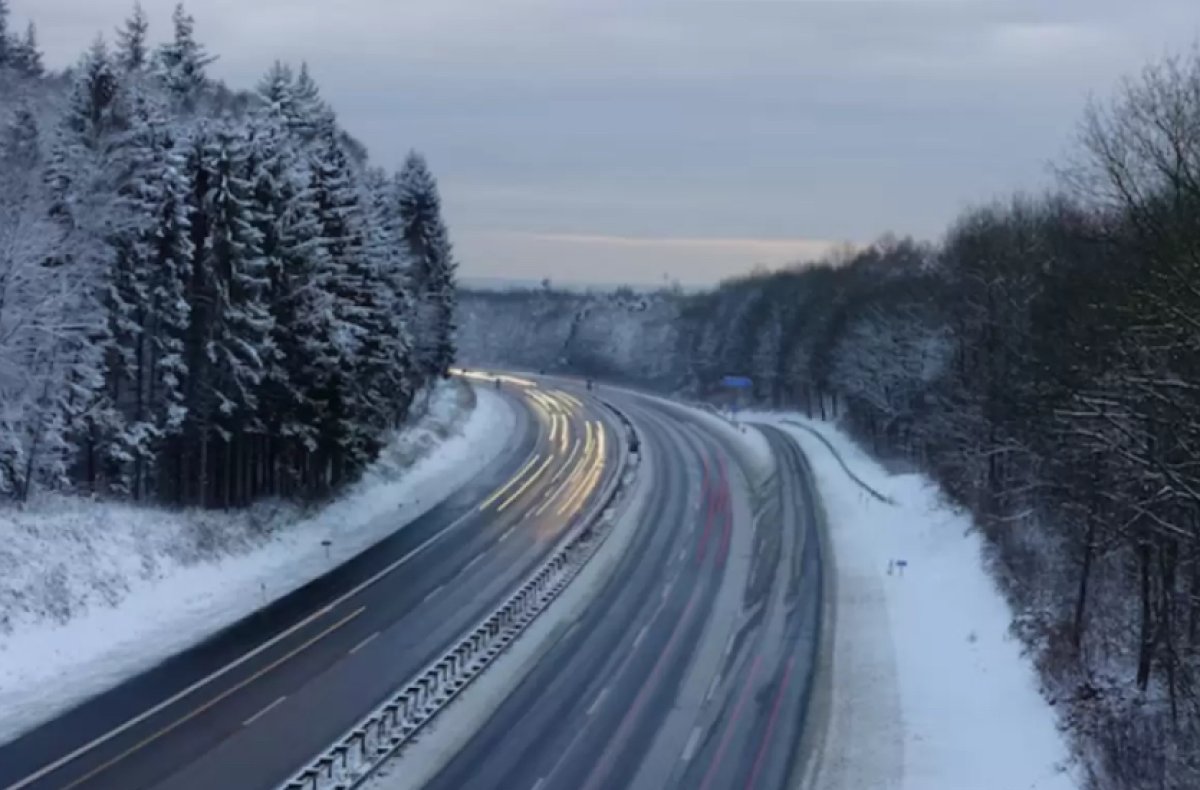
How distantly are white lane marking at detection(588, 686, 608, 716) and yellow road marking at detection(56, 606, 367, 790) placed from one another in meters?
8.18

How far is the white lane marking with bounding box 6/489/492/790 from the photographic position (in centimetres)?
2452

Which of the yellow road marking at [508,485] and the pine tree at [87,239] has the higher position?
the pine tree at [87,239]

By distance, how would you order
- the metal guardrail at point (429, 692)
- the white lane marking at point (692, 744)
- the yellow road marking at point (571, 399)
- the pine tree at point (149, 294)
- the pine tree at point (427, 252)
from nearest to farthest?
the metal guardrail at point (429, 692) < the white lane marking at point (692, 744) < the pine tree at point (149, 294) < the pine tree at point (427, 252) < the yellow road marking at point (571, 399)

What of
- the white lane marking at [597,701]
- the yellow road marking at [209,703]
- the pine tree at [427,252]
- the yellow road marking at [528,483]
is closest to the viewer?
the yellow road marking at [209,703]

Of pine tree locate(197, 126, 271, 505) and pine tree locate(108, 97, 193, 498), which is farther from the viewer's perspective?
pine tree locate(197, 126, 271, 505)

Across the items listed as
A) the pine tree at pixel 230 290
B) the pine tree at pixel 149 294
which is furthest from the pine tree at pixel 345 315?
the pine tree at pixel 149 294

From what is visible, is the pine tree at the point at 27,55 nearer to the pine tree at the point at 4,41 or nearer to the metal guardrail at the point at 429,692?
the pine tree at the point at 4,41

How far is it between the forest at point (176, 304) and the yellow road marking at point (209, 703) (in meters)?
10.8

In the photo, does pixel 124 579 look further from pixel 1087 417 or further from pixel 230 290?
pixel 1087 417

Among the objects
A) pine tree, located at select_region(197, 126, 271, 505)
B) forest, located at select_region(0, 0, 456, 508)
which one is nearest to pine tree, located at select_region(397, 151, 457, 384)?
forest, located at select_region(0, 0, 456, 508)

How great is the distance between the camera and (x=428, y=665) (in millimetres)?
32250

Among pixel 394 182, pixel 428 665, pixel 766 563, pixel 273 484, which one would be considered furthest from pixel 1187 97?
pixel 394 182

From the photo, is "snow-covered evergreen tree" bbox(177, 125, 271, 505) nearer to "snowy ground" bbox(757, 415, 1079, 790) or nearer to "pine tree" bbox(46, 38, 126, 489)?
"pine tree" bbox(46, 38, 126, 489)

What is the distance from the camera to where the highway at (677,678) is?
25531 mm
